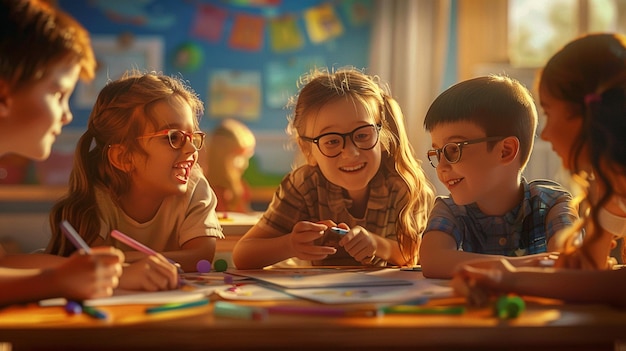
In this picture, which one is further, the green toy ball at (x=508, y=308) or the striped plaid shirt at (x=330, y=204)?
the striped plaid shirt at (x=330, y=204)

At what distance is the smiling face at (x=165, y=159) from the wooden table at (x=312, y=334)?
0.70 m

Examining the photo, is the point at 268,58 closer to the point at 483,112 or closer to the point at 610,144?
the point at 483,112

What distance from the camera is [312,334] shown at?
2.45ft

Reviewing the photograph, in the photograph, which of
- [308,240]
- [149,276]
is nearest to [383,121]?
[308,240]

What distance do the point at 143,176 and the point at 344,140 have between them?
456mm

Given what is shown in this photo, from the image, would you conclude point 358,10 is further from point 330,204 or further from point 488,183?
point 488,183

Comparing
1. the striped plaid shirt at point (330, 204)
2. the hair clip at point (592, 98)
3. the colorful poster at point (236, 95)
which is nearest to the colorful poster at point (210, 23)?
the colorful poster at point (236, 95)

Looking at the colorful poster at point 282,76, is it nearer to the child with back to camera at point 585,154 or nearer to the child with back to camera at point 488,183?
the child with back to camera at point 488,183

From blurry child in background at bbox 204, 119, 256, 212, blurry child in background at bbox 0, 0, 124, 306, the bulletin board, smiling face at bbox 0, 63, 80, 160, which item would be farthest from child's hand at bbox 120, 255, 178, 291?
the bulletin board

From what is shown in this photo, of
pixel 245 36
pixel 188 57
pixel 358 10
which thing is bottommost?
pixel 188 57

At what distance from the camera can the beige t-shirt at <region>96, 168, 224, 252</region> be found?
1.48 metres

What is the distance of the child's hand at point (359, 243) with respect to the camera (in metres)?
1.40

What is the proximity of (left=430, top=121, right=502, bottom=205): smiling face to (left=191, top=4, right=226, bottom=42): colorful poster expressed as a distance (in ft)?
12.1

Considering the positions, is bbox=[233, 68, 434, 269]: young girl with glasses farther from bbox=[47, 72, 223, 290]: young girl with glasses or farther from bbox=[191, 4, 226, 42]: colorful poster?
bbox=[191, 4, 226, 42]: colorful poster
